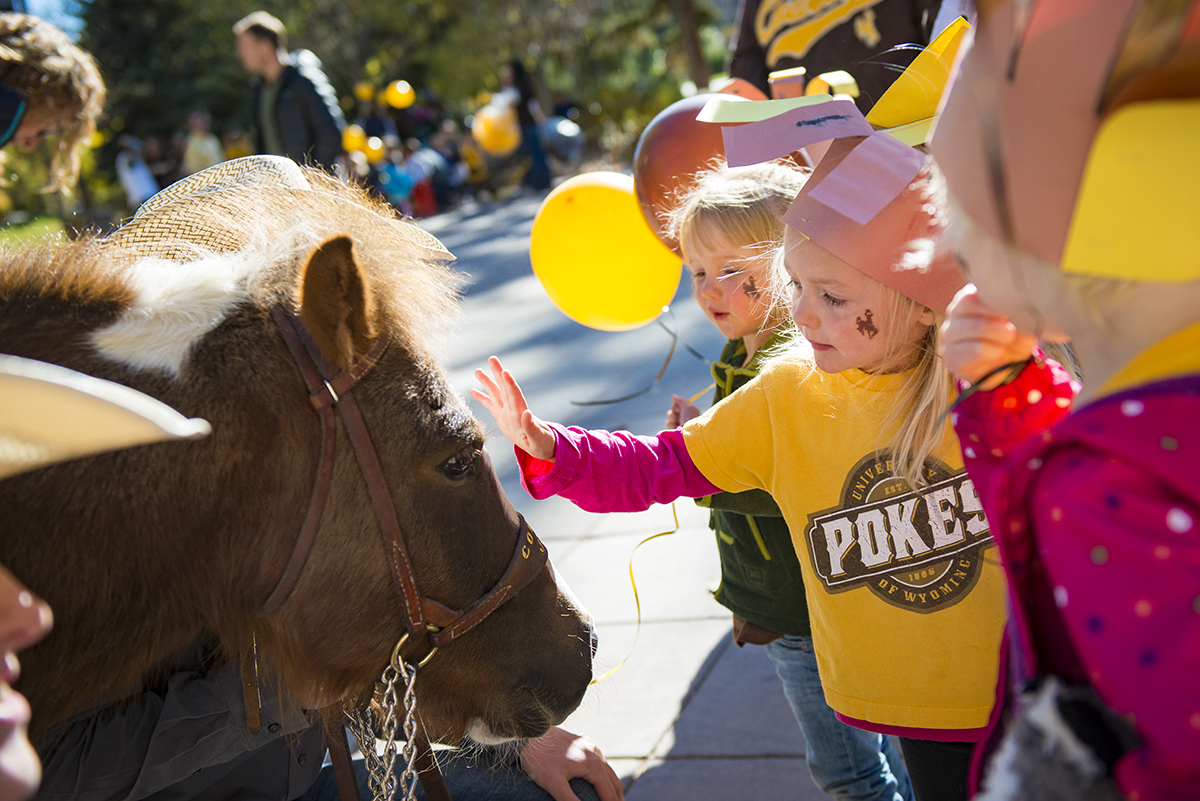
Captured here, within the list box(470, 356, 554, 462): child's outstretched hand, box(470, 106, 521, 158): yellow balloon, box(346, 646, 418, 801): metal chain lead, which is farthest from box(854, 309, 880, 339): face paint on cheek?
box(470, 106, 521, 158): yellow balloon

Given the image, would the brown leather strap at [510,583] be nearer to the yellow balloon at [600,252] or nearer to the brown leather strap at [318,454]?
the brown leather strap at [318,454]

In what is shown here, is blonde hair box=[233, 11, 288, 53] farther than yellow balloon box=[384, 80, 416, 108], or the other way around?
yellow balloon box=[384, 80, 416, 108]

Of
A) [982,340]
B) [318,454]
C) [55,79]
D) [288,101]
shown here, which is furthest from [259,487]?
[288,101]

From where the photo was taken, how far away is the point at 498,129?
1914 cm

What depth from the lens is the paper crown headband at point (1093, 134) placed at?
88 centimetres

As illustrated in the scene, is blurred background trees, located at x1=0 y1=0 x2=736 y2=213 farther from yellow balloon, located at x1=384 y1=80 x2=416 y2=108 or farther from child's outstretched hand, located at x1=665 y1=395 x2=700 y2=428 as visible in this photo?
A: child's outstretched hand, located at x1=665 y1=395 x2=700 y2=428

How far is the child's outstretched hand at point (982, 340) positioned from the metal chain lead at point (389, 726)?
1.10 m

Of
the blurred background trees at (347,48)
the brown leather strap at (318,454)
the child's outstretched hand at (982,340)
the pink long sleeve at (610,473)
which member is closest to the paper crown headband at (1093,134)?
the child's outstretched hand at (982,340)

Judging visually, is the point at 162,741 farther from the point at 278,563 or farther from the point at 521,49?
the point at 521,49

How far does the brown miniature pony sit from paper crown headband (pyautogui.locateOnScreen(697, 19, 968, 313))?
695 millimetres

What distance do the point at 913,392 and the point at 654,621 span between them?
2066 millimetres

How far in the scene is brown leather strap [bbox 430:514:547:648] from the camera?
68.4 inches

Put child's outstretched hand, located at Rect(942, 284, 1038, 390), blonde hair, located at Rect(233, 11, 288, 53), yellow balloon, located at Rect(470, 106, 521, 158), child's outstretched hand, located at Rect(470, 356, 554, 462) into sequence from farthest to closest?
yellow balloon, located at Rect(470, 106, 521, 158), blonde hair, located at Rect(233, 11, 288, 53), child's outstretched hand, located at Rect(470, 356, 554, 462), child's outstretched hand, located at Rect(942, 284, 1038, 390)

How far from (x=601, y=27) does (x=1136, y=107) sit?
104 feet
